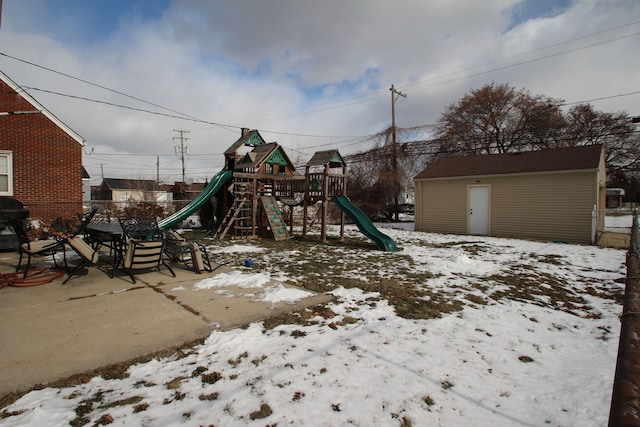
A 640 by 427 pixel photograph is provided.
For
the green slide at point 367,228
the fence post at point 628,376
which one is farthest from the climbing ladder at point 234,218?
the fence post at point 628,376

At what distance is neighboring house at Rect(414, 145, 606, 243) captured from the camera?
1280cm

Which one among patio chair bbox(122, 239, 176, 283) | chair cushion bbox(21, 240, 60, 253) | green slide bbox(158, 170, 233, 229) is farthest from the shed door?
chair cushion bbox(21, 240, 60, 253)

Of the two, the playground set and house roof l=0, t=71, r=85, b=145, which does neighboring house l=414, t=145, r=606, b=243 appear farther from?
house roof l=0, t=71, r=85, b=145

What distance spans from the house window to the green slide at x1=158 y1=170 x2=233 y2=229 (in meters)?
4.64

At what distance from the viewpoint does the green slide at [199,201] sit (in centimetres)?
1221

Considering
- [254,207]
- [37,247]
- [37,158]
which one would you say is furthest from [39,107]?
[37,247]

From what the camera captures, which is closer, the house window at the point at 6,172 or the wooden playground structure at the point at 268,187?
the house window at the point at 6,172

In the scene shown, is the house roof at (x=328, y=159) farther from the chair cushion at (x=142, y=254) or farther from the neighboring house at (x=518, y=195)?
the chair cushion at (x=142, y=254)

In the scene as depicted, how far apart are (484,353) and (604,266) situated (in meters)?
6.79

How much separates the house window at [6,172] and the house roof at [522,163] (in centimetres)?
1615

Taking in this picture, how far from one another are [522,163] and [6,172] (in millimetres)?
19255

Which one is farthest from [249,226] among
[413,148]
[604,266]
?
[413,148]

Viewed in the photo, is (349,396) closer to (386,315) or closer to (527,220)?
(386,315)

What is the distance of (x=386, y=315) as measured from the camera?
Result: 14.3 ft
